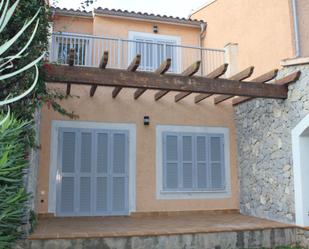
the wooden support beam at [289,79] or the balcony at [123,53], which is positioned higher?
the balcony at [123,53]

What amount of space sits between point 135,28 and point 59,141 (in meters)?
4.44

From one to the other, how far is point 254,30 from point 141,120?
3.91 meters

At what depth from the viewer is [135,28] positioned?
11.3 meters

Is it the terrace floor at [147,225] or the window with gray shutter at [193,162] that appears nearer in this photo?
the terrace floor at [147,225]

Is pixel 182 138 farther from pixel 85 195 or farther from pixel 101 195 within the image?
pixel 85 195

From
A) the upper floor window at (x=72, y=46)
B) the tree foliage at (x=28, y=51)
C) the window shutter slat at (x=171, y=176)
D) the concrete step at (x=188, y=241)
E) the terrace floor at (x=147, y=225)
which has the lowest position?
the concrete step at (x=188, y=241)

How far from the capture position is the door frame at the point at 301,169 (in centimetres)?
749

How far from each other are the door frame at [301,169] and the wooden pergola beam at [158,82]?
2.91 feet

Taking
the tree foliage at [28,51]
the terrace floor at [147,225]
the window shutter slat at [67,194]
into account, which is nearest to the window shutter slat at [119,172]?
the terrace floor at [147,225]

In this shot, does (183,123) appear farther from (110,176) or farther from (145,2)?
(145,2)

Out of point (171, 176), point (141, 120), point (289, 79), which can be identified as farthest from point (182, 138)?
point (289, 79)

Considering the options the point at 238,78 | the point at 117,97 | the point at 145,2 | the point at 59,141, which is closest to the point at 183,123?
the point at 117,97

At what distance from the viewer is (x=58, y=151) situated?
8.96 metres

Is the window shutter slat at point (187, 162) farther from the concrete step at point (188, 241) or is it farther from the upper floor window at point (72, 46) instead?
the upper floor window at point (72, 46)
